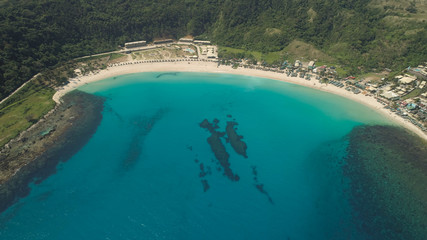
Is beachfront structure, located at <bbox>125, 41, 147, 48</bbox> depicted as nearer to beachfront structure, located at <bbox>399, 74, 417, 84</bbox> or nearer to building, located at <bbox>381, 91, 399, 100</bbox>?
building, located at <bbox>381, 91, 399, 100</bbox>

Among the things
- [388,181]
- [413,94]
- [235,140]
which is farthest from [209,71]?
[413,94]

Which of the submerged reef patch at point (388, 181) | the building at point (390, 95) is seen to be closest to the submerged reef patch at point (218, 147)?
the submerged reef patch at point (388, 181)

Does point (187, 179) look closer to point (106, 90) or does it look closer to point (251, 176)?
point (251, 176)

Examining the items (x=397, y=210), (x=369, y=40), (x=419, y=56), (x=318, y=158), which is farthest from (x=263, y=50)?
(x=397, y=210)

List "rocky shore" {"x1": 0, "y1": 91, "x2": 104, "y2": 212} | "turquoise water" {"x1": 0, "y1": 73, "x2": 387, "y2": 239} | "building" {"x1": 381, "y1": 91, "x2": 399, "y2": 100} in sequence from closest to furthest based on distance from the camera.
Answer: "turquoise water" {"x1": 0, "y1": 73, "x2": 387, "y2": 239}
"rocky shore" {"x1": 0, "y1": 91, "x2": 104, "y2": 212}
"building" {"x1": 381, "y1": 91, "x2": 399, "y2": 100}

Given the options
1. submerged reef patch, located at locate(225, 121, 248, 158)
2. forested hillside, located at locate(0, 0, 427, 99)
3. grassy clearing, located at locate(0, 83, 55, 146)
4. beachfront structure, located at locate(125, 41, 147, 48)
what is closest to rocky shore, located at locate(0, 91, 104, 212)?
grassy clearing, located at locate(0, 83, 55, 146)

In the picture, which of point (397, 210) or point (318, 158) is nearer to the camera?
point (397, 210)
